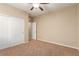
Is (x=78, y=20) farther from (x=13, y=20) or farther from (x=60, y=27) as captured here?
(x=13, y=20)

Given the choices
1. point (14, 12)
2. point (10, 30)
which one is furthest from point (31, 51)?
point (14, 12)

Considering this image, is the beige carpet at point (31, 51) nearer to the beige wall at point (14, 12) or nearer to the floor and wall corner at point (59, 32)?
the floor and wall corner at point (59, 32)

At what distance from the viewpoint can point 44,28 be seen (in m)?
3.78

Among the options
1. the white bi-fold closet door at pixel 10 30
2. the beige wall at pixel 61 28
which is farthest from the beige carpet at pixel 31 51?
the beige wall at pixel 61 28

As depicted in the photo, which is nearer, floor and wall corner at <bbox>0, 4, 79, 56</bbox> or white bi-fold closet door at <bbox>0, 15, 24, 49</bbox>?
white bi-fold closet door at <bbox>0, 15, 24, 49</bbox>

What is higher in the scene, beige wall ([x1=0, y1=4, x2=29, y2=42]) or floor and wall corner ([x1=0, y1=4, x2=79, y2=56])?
beige wall ([x1=0, y1=4, x2=29, y2=42])

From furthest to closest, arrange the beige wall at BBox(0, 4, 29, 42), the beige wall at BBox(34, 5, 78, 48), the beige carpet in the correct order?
the beige wall at BBox(34, 5, 78, 48)
the beige wall at BBox(0, 4, 29, 42)
the beige carpet

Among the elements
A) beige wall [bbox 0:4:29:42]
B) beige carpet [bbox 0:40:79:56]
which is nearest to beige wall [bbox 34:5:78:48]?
beige wall [bbox 0:4:29:42]

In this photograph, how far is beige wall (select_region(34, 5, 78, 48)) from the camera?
2953mm

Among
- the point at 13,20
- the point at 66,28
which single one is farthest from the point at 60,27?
the point at 13,20

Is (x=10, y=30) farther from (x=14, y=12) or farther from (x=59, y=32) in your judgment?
(x=59, y=32)

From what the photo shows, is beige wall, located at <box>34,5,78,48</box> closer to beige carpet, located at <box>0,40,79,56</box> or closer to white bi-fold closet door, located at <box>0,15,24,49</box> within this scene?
beige carpet, located at <box>0,40,79,56</box>

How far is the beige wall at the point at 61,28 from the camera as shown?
2.95 meters

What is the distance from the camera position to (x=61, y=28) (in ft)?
11.3
